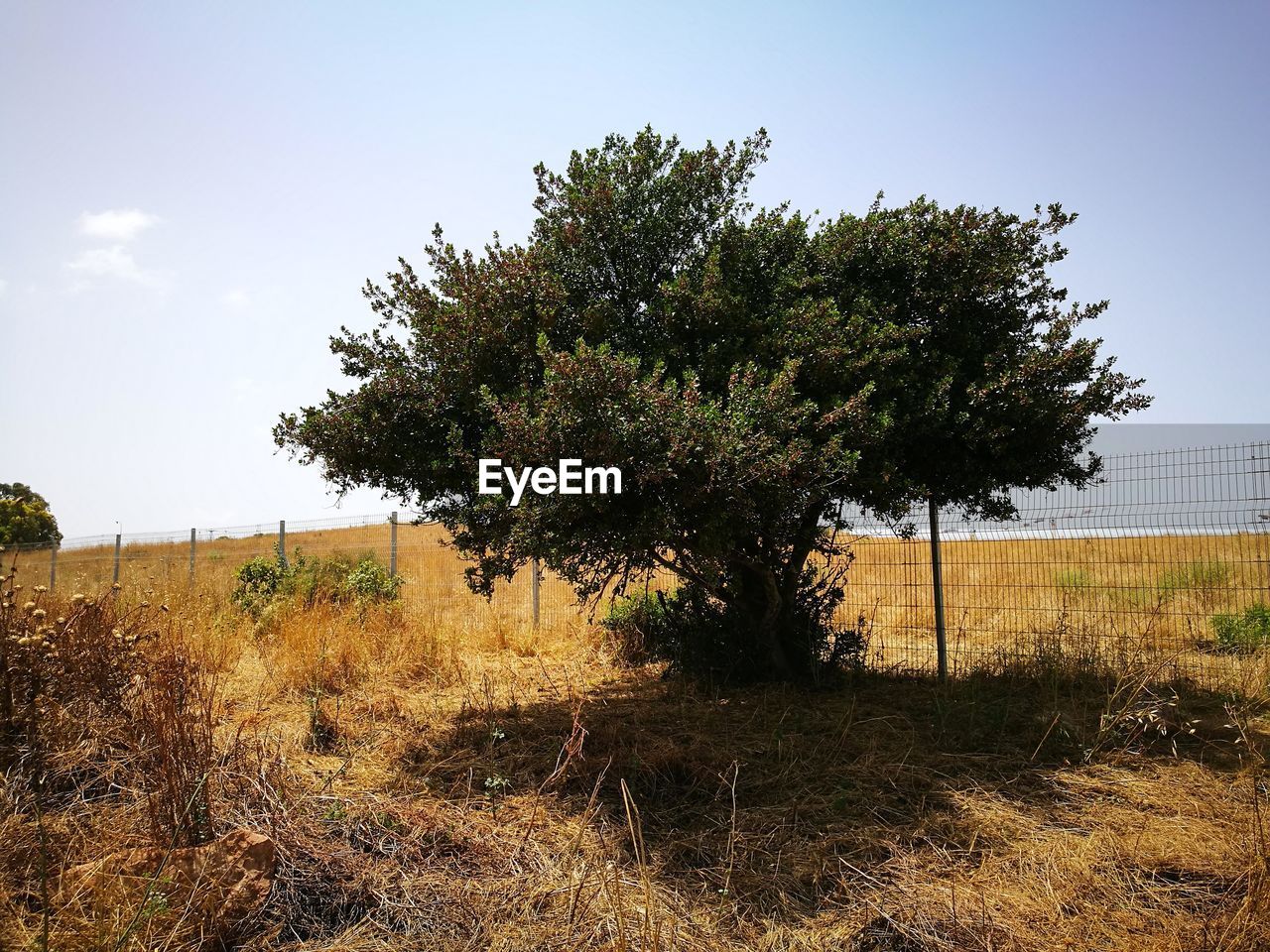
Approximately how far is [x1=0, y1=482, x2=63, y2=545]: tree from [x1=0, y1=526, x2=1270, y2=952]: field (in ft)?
73.1

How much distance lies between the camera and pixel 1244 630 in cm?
801

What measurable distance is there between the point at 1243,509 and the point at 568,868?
7064mm

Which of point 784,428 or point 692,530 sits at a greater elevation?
point 784,428

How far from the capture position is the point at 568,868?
390 centimetres

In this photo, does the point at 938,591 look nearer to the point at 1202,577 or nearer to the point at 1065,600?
the point at 1065,600

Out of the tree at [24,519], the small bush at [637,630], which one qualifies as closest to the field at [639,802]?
the small bush at [637,630]

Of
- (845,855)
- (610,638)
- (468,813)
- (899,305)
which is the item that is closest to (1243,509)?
→ (899,305)

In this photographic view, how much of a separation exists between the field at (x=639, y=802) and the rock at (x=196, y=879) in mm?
18

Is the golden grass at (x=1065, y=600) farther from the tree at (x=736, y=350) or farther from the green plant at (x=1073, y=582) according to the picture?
the tree at (x=736, y=350)

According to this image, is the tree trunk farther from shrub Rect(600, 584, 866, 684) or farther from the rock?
the rock

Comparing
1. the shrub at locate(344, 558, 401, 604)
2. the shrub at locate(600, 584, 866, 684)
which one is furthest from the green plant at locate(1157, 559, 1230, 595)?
the shrub at locate(344, 558, 401, 604)

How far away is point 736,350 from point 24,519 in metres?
29.0

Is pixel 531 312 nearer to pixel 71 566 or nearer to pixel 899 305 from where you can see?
pixel 899 305

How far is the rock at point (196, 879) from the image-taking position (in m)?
3.25
